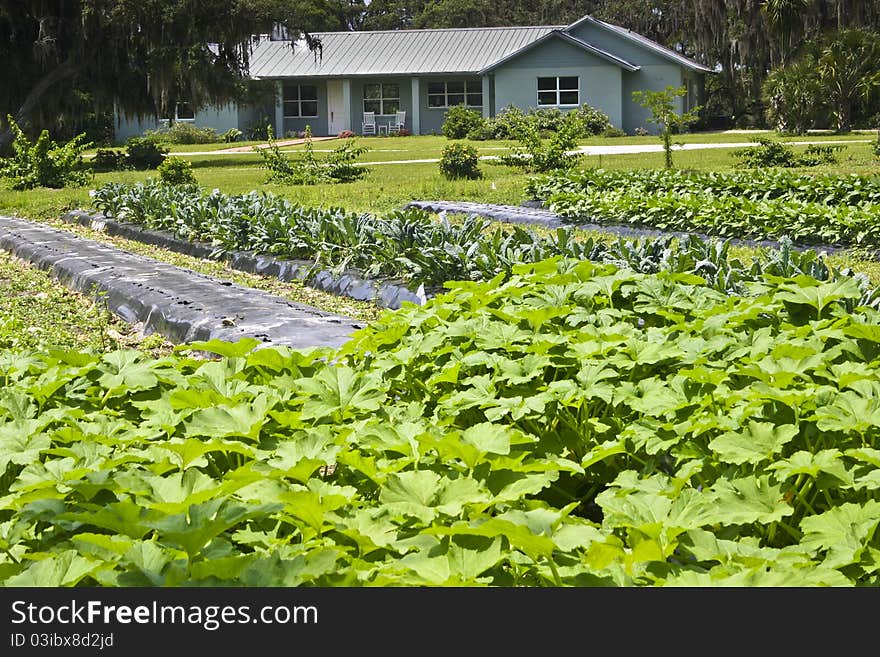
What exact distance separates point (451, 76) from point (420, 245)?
37880 millimetres

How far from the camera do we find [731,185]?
45.7 ft

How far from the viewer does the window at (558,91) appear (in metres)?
41.8

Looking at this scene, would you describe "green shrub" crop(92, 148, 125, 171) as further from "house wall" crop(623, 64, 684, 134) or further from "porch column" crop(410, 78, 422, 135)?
"house wall" crop(623, 64, 684, 134)

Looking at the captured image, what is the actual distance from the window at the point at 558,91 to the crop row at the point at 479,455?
125 ft

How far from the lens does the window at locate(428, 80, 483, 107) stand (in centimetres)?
4547

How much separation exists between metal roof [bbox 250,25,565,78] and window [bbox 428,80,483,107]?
112cm

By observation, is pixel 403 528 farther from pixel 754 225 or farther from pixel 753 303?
pixel 754 225

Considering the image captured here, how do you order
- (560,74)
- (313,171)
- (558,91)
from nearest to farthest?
(313,171)
(560,74)
(558,91)

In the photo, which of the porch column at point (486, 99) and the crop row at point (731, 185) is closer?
the crop row at point (731, 185)

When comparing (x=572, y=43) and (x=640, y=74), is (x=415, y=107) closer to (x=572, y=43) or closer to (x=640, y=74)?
(x=572, y=43)

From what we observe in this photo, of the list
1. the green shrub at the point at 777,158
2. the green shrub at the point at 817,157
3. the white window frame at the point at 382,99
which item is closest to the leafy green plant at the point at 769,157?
the green shrub at the point at 777,158

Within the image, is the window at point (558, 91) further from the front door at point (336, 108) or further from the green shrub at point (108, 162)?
the green shrub at point (108, 162)

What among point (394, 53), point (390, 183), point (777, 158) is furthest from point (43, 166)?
point (394, 53)

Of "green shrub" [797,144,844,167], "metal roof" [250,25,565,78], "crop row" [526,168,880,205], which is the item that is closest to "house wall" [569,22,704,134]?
"metal roof" [250,25,565,78]
